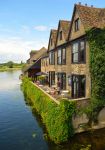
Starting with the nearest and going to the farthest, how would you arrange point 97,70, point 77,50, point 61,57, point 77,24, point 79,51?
point 97,70
point 79,51
point 77,50
point 77,24
point 61,57

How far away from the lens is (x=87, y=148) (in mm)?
16359

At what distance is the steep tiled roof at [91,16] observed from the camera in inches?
911

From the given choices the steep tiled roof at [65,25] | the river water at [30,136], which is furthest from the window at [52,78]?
the river water at [30,136]

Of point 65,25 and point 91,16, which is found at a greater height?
point 65,25

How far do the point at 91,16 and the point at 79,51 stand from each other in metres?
4.11

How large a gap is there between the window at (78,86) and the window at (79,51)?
1.87 m

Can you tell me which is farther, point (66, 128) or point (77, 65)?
point (77, 65)

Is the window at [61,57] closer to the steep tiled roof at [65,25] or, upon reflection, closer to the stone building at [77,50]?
the stone building at [77,50]

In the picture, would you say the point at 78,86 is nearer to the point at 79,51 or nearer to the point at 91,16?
the point at 79,51

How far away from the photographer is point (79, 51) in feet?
80.1

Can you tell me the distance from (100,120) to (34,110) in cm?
1230

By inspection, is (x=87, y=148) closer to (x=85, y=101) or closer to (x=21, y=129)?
(x=85, y=101)

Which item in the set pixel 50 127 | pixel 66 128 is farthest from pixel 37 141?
pixel 66 128

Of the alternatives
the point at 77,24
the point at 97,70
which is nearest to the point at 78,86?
the point at 97,70
